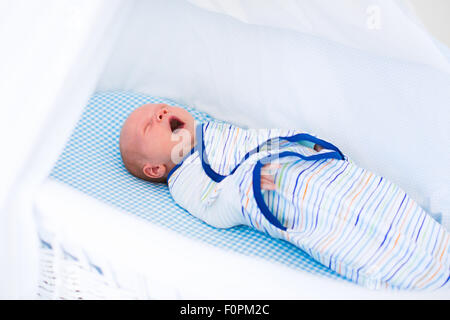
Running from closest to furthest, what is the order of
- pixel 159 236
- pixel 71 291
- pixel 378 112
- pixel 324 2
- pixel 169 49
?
pixel 159 236 < pixel 71 291 < pixel 324 2 < pixel 378 112 < pixel 169 49

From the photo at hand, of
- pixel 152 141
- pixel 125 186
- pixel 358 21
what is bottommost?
pixel 125 186

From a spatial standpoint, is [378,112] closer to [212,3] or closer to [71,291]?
Result: [212,3]

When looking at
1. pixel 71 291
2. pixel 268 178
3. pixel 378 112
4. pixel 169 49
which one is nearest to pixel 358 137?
pixel 378 112

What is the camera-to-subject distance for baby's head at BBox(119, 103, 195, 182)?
4.01 ft

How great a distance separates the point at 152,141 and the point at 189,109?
27 centimetres

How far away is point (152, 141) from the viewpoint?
4.01ft

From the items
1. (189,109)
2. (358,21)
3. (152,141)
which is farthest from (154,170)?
(358,21)

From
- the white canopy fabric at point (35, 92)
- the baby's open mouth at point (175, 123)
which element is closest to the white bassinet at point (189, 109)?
the white canopy fabric at point (35, 92)

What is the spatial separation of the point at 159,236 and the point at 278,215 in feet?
1.25

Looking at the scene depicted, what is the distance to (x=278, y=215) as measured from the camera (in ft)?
3.57

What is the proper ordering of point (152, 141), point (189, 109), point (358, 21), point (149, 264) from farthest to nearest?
point (189, 109), point (152, 141), point (358, 21), point (149, 264)

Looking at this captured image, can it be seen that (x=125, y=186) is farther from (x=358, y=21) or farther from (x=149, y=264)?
(x=358, y=21)

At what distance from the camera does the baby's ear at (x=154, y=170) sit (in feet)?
4.05

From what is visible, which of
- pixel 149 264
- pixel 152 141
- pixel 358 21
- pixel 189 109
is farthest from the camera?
pixel 189 109
